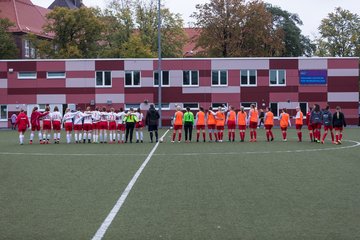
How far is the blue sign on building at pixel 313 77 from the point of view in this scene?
183ft

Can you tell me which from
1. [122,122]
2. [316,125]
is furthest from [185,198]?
[122,122]

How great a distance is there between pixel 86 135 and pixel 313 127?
37.5ft

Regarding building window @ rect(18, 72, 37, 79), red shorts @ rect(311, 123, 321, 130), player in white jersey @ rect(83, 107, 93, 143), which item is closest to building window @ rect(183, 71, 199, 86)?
building window @ rect(18, 72, 37, 79)

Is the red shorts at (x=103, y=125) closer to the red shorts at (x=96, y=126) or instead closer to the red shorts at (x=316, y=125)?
the red shorts at (x=96, y=126)

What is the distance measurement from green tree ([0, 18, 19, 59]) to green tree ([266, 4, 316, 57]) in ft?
112

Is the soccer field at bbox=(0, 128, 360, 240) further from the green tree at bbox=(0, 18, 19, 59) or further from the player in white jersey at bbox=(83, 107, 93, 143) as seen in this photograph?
the green tree at bbox=(0, 18, 19, 59)

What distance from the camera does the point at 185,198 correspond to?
11.2 meters

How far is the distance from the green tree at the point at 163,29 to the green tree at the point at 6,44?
51.4 ft

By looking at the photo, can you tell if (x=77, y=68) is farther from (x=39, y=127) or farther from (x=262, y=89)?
(x=39, y=127)

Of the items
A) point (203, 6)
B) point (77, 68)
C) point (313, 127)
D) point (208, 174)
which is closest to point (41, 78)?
point (77, 68)

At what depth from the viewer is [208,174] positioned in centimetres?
1502

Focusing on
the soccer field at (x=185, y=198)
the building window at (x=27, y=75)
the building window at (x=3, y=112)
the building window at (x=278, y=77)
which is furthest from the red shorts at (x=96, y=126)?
the building window at (x=278, y=77)

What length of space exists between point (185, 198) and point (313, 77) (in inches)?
1839

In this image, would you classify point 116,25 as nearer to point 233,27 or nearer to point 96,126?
point 233,27
